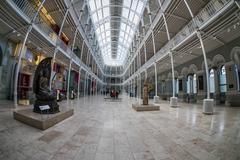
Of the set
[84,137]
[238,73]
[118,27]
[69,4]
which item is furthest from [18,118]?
[118,27]

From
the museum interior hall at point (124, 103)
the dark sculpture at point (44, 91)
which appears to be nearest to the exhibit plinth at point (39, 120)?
the museum interior hall at point (124, 103)

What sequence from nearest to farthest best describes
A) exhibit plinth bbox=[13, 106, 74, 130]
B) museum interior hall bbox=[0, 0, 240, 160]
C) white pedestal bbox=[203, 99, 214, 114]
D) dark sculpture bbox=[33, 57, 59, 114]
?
1. museum interior hall bbox=[0, 0, 240, 160]
2. exhibit plinth bbox=[13, 106, 74, 130]
3. dark sculpture bbox=[33, 57, 59, 114]
4. white pedestal bbox=[203, 99, 214, 114]

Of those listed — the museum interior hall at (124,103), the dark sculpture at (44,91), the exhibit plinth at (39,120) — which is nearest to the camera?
the museum interior hall at (124,103)

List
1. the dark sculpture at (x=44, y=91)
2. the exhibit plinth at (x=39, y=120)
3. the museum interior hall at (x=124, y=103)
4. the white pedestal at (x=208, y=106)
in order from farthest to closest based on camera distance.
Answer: the white pedestal at (x=208, y=106) → the dark sculpture at (x=44, y=91) → the exhibit plinth at (x=39, y=120) → the museum interior hall at (x=124, y=103)

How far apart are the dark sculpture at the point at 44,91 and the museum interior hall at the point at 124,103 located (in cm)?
4

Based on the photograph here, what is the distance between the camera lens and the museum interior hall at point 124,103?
2617 millimetres

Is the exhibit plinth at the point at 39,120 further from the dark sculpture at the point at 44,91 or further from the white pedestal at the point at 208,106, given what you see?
the white pedestal at the point at 208,106

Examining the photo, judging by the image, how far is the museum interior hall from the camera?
262 cm

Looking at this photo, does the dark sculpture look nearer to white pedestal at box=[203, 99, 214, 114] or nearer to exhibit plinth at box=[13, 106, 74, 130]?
exhibit plinth at box=[13, 106, 74, 130]

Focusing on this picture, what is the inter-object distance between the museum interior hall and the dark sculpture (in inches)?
1.5

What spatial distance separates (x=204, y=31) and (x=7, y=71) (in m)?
16.4

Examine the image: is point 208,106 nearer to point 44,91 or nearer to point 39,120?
point 39,120

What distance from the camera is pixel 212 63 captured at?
13070 mm

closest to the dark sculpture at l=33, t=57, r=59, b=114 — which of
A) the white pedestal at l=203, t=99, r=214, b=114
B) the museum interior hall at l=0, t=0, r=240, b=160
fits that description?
the museum interior hall at l=0, t=0, r=240, b=160
